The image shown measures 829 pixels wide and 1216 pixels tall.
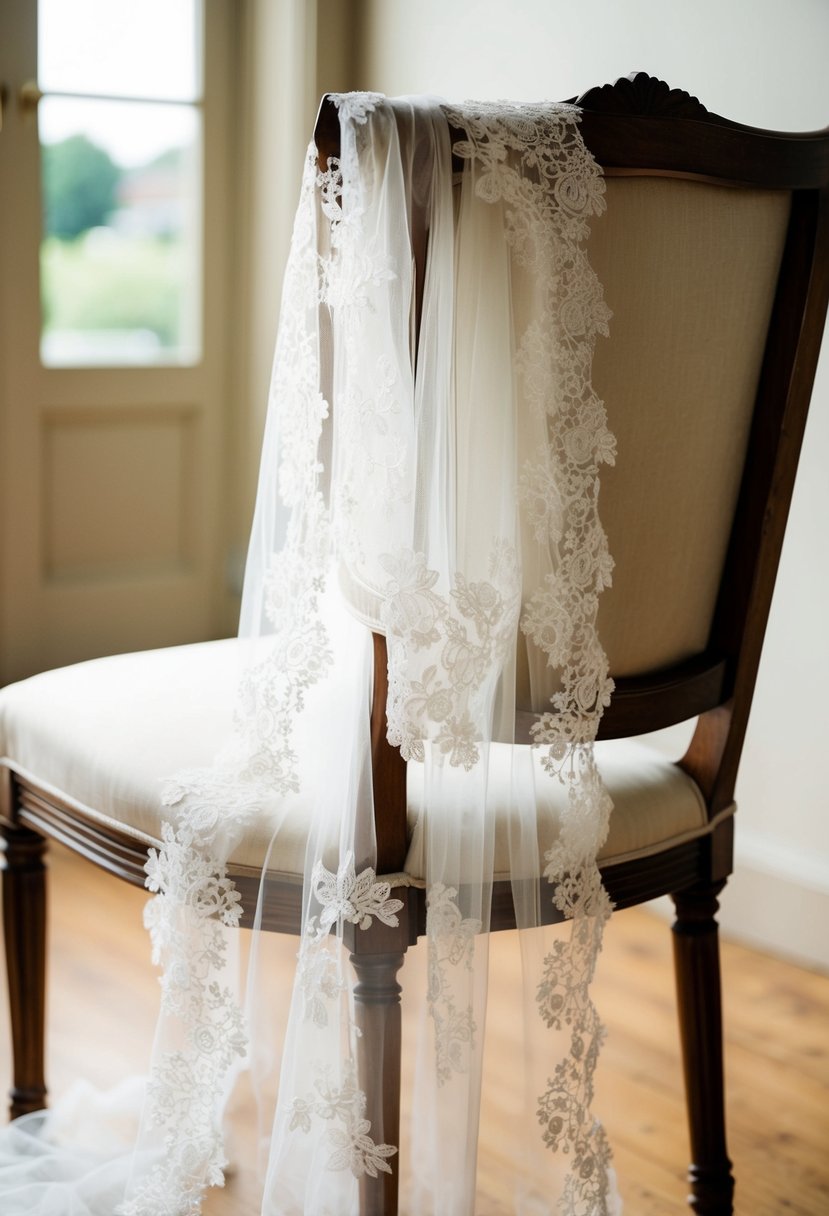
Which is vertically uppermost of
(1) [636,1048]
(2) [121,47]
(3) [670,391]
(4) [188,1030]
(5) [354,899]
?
(2) [121,47]

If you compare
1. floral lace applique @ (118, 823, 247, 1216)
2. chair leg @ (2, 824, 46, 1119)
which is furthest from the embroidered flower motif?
chair leg @ (2, 824, 46, 1119)

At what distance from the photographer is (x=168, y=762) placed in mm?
1367

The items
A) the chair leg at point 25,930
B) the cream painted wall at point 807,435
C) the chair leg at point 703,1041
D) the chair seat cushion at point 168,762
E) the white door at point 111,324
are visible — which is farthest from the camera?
the white door at point 111,324

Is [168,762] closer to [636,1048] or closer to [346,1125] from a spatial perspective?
[346,1125]

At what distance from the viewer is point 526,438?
1.18 meters

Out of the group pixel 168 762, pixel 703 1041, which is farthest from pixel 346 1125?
pixel 703 1041

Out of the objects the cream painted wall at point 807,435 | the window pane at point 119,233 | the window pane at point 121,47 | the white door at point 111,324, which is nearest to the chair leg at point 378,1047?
the cream painted wall at point 807,435

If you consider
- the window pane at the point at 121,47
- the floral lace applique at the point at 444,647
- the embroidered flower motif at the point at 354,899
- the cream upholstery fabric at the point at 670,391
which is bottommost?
the embroidered flower motif at the point at 354,899

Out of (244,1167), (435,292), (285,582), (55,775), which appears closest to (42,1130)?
(244,1167)

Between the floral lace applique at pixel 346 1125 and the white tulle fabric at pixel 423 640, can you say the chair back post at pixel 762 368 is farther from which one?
the floral lace applique at pixel 346 1125

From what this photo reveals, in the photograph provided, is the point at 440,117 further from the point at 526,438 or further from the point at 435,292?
the point at 526,438

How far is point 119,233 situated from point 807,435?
1.46 meters

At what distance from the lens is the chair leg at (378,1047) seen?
3.98 feet

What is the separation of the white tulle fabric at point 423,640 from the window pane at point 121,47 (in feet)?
5.66
